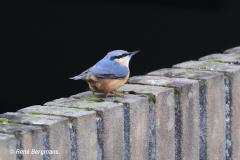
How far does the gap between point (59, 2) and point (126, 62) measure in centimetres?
598

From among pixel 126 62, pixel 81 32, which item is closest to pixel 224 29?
pixel 81 32

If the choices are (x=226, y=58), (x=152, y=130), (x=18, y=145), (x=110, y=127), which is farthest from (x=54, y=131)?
(x=226, y=58)

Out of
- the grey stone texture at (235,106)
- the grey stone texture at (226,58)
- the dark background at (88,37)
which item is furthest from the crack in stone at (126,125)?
the dark background at (88,37)

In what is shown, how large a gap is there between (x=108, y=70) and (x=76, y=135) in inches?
24.8

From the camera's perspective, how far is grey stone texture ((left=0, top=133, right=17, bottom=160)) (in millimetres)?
2590

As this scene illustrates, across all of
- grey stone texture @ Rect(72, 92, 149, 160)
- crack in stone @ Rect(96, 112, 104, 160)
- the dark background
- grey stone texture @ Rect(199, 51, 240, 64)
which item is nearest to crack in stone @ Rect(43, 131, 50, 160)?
crack in stone @ Rect(96, 112, 104, 160)

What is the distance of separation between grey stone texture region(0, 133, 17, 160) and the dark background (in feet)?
21.0

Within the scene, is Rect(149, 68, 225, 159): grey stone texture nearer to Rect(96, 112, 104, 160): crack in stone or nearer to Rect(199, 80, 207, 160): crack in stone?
Rect(199, 80, 207, 160): crack in stone

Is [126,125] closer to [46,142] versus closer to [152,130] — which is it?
[152,130]

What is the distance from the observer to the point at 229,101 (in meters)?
3.50

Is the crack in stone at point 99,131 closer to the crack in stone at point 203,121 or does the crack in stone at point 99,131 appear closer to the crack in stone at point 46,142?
the crack in stone at point 46,142

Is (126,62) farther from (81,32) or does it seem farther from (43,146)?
(81,32)

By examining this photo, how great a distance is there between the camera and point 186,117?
3.26 metres

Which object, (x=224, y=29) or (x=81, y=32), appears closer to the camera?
(x=224, y=29)
